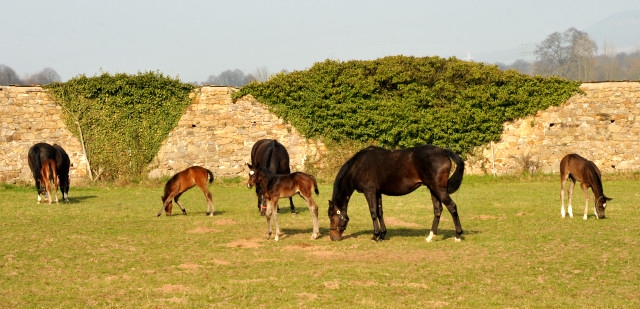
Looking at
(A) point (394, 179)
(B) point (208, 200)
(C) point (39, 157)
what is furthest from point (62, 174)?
(A) point (394, 179)

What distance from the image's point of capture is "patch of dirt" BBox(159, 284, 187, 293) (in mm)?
8957

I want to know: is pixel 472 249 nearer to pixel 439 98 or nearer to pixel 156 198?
pixel 156 198

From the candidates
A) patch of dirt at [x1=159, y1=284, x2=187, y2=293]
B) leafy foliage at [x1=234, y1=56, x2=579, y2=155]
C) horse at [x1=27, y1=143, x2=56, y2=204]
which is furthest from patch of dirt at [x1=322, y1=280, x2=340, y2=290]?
leafy foliage at [x1=234, y1=56, x2=579, y2=155]

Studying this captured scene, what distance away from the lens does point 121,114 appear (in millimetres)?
27984

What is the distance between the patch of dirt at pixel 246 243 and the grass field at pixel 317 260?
0.02 metres

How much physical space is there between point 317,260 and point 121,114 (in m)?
19.3

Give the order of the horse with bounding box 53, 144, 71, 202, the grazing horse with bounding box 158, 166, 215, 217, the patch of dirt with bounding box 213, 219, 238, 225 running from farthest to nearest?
the horse with bounding box 53, 144, 71, 202, the grazing horse with bounding box 158, 166, 215, 217, the patch of dirt with bounding box 213, 219, 238, 225

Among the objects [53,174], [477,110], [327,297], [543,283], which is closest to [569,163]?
[543,283]

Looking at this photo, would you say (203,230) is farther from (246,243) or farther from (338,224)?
(338,224)

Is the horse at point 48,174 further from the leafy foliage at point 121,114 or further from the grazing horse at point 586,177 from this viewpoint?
the grazing horse at point 586,177

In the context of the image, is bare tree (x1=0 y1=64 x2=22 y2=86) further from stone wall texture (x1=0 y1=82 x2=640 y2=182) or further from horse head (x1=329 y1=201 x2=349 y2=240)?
horse head (x1=329 y1=201 x2=349 y2=240)

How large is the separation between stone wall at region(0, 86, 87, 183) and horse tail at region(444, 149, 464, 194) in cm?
1950

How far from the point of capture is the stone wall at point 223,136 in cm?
2825

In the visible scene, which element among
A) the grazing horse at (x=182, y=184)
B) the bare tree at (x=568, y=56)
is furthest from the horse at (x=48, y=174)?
the bare tree at (x=568, y=56)
